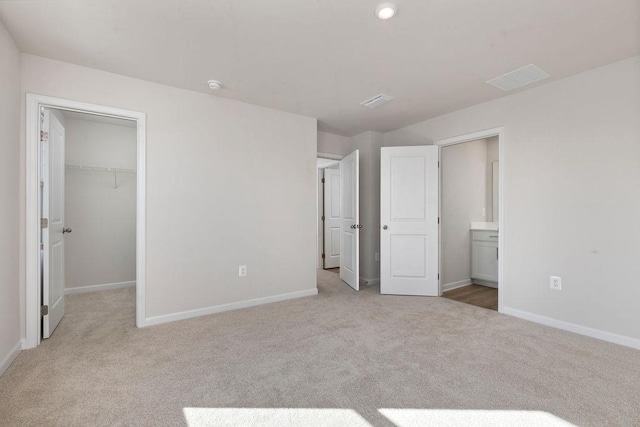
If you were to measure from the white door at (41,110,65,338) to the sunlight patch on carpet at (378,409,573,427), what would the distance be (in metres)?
2.99

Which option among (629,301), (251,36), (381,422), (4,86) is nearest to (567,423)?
(381,422)

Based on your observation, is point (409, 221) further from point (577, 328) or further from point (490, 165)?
point (577, 328)

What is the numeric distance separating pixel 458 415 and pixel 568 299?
81.2 inches

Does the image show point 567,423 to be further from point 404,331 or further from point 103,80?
point 103,80

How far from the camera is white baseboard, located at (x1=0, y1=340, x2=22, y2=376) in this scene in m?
1.99

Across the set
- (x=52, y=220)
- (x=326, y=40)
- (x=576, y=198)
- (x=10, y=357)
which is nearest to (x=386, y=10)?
(x=326, y=40)

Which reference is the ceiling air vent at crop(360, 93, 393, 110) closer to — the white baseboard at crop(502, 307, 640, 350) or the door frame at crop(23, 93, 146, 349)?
the white baseboard at crop(502, 307, 640, 350)

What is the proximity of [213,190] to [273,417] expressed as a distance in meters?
2.38

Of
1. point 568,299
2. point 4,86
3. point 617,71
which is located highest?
point 617,71

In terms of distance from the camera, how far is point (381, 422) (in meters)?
1.54

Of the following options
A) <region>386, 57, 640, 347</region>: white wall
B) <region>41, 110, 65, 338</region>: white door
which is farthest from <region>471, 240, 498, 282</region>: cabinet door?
<region>41, 110, 65, 338</region>: white door

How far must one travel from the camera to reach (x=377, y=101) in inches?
133

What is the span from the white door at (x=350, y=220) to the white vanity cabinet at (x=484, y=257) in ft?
6.31

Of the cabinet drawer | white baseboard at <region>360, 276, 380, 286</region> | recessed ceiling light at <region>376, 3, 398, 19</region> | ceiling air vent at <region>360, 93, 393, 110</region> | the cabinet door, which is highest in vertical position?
ceiling air vent at <region>360, 93, 393, 110</region>
